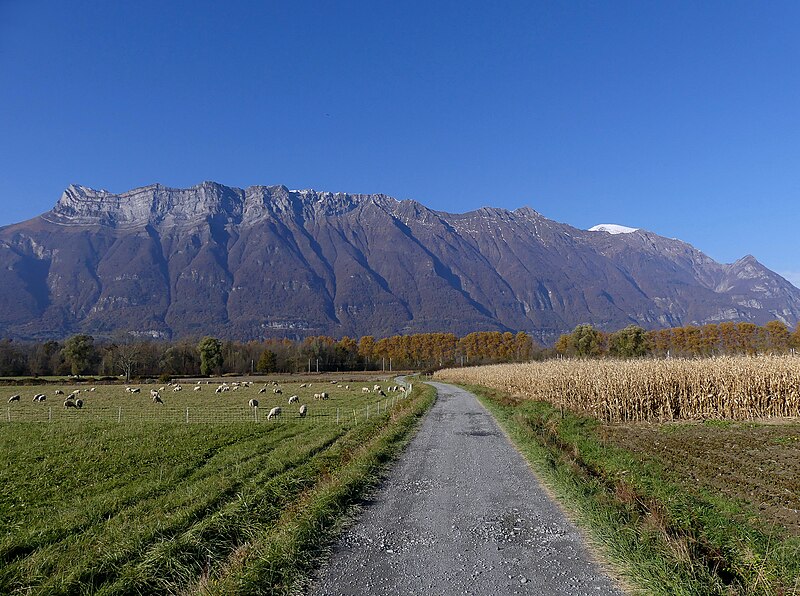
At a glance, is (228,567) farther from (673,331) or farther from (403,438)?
(673,331)

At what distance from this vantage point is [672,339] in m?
117

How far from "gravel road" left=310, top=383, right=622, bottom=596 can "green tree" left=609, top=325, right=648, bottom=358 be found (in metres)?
86.3

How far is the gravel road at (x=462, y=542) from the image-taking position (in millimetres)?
6016

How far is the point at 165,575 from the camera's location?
660 centimetres

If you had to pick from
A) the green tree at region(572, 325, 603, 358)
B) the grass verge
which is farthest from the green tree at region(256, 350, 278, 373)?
the grass verge

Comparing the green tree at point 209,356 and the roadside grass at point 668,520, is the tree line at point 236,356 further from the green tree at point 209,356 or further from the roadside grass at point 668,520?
the roadside grass at point 668,520

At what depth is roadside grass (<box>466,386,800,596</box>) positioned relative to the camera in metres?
5.91

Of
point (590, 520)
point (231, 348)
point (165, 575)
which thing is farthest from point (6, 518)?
point (231, 348)

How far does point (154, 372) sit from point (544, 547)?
392 feet

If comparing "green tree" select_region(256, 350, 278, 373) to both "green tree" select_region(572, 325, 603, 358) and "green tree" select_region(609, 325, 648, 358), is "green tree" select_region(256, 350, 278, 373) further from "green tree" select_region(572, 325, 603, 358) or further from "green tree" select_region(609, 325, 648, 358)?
"green tree" select_region(609, 325, 648, 358)

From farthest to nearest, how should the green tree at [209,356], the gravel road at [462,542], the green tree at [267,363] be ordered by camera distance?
1. the green tree at [267,363]
2. the green tree at [209,356]
3. the gravel road at [462,542]

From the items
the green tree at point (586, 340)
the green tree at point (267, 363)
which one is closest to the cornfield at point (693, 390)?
the green tree at point (586, 340)

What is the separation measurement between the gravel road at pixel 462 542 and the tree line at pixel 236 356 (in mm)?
95389

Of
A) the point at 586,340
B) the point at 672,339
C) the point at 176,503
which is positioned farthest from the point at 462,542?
the point at 672,339
